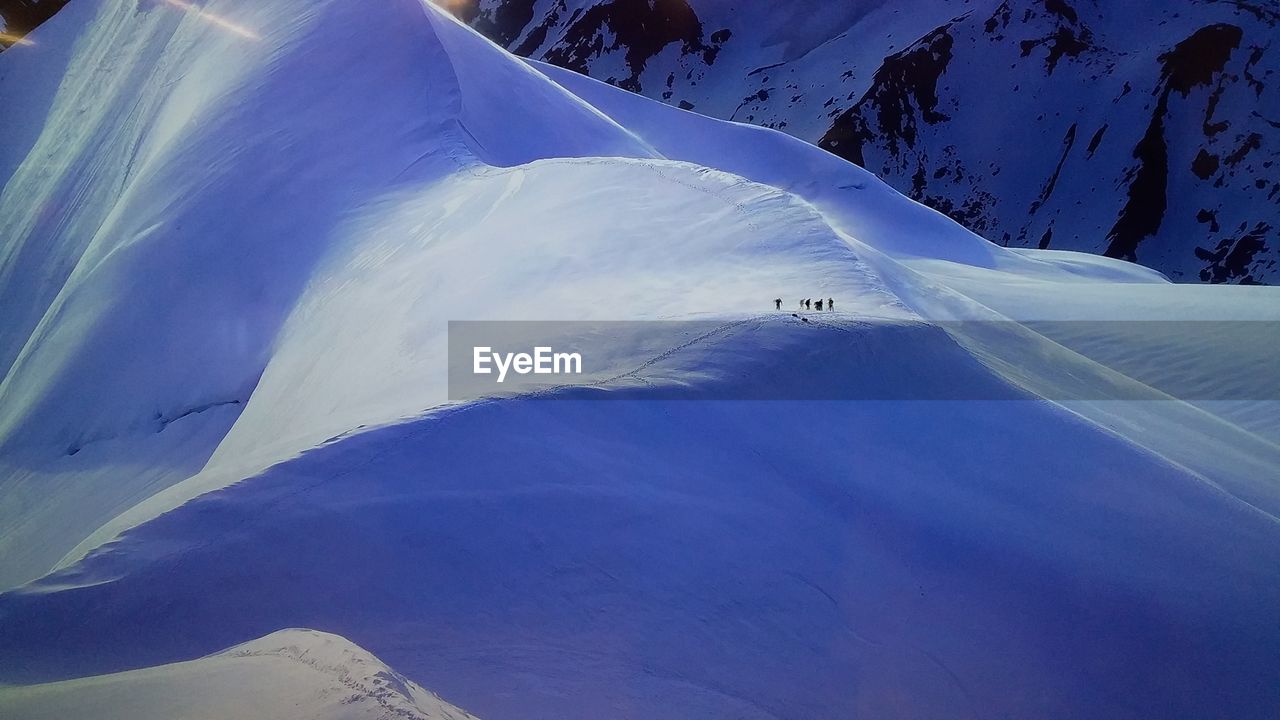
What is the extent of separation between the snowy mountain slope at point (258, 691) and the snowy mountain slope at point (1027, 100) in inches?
1301

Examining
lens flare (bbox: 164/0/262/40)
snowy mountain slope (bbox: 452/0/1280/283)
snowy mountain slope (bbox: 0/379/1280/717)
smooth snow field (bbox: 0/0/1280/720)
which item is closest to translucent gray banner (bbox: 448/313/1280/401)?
smooth snow field (bbox: 0/0/1280/720)

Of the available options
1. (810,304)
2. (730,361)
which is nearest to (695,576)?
(730,361)

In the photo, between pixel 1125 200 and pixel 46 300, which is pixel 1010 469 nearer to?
pixel 46 300

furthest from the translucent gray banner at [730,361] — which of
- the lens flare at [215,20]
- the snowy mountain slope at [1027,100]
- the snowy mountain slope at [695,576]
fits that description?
the snowy mountain slope at [1027,100]

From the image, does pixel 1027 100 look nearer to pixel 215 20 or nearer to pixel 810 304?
pixel 215 20

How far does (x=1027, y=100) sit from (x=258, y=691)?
129ft

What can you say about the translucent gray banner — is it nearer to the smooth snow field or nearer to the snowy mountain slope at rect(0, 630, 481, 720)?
the smooth snow field

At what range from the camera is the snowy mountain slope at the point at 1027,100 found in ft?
103

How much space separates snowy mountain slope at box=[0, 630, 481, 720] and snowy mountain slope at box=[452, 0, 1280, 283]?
3303 cm

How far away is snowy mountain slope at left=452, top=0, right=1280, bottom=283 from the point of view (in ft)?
103

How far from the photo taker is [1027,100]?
118 feet

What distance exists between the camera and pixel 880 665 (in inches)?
118

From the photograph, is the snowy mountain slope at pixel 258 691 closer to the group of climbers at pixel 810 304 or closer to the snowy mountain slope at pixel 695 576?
the snowy mountain slope at pixel 695 576

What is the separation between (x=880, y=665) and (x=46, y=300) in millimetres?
8936
